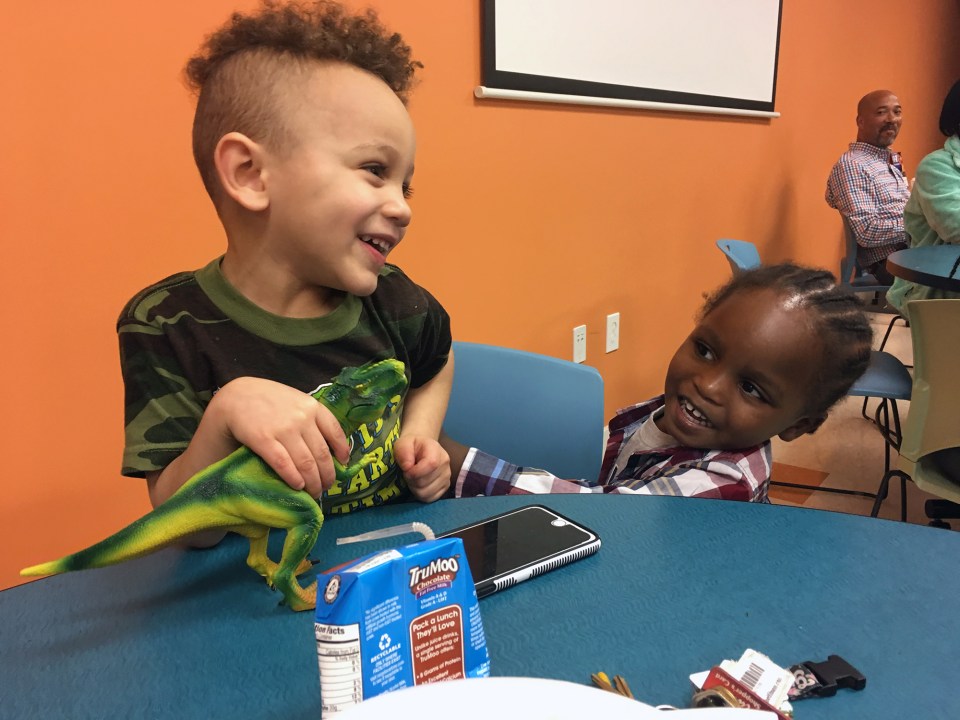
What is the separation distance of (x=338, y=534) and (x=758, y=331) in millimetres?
633

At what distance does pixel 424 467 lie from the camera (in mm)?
699

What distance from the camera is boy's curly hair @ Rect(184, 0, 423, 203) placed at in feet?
1.98

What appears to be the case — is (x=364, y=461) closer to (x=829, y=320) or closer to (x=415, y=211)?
(x=829, y=320)

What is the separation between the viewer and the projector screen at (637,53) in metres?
1.68

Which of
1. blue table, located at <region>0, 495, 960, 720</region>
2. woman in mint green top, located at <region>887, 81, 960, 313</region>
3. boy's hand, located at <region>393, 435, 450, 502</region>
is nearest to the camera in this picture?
blue table, located at <region>0, 495, 960, 720</region>

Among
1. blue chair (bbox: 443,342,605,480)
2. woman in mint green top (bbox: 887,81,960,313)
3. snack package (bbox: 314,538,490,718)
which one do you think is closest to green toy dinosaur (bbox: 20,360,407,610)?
snack package (bbox: 314,538,490,718)

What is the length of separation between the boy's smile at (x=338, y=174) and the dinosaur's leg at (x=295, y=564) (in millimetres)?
241

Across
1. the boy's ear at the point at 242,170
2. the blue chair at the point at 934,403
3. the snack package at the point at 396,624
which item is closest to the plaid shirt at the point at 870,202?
the blue chair at the point at 934,403

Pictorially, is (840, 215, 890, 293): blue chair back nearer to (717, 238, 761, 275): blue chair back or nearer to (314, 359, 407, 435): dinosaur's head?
(717, 238, 761, 275): blue chair back

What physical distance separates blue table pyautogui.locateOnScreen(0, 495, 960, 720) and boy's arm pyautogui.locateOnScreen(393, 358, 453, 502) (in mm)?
69

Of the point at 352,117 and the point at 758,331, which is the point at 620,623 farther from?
the point at 758,331

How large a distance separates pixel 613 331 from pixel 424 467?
5.64 feet

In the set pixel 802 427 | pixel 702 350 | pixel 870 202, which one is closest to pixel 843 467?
pixel 870 202

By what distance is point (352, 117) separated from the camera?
59 cm
